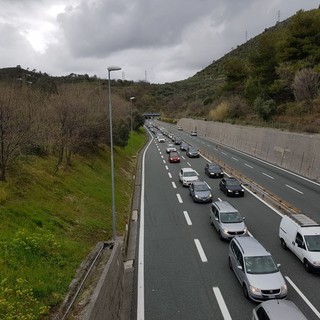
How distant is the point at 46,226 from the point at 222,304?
8707 millimetres

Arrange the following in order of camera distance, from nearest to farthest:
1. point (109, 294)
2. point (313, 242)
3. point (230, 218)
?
point (109, 294), point (313, 242), point (230, 218)

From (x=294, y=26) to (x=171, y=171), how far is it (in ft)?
111

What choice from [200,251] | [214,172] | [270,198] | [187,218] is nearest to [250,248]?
[200,251]

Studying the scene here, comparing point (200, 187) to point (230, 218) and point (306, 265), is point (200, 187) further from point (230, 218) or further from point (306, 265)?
point (306, 265)

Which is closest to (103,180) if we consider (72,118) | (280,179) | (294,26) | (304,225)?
(72,118)

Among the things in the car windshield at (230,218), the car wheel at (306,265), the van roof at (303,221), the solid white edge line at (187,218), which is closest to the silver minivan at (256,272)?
the car wheel at (306,265)

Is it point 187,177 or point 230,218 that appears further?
point 187,177

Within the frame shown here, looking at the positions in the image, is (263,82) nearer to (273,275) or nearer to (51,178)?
(51,178)

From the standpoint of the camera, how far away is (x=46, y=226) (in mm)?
16906

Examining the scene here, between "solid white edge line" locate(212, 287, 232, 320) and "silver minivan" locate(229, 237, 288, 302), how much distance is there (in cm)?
97

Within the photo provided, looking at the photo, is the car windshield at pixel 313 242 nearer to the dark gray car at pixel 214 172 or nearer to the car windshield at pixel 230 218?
the car windshield at pixel 230 218

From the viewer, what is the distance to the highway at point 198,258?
43.0 feet

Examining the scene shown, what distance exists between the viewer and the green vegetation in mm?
10445

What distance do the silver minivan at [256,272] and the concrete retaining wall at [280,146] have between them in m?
21.8
